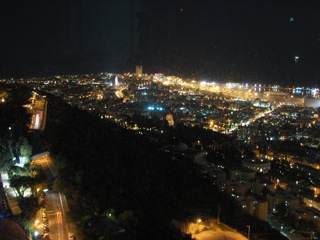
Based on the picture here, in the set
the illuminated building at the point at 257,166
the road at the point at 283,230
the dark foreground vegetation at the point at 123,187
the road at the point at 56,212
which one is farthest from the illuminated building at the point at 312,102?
the road at the point at 56,212

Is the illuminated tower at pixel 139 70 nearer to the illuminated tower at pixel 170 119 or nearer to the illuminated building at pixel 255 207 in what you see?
the illuminated tower at pixel 170 119

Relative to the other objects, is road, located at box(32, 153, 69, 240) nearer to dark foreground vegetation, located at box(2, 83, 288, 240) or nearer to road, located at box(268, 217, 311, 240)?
dark foreground vegetation, located at box(2, 83, 288, 240)

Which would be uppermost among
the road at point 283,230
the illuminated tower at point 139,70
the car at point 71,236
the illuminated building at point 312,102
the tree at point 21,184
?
the illuminated tower at point 139,70

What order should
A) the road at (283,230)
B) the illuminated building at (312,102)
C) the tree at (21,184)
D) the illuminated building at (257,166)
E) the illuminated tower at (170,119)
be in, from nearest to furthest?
the tree at (21,184) < the road at (283,230) < the illuminated building at (257,166) < the illuminated tower at (170,119) < the illuminated building at (312,102)

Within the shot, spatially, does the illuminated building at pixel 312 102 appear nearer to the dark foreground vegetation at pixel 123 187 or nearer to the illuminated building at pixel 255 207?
the dark foreground vegetation at pixel 123 187

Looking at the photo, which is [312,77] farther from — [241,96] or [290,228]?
[290,228]

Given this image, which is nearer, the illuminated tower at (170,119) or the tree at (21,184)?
the tree at (21,184)

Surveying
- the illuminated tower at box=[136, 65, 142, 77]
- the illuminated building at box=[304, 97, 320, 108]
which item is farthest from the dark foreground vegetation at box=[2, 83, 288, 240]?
the illuminated tower at box=[136, 65, 142, 77]

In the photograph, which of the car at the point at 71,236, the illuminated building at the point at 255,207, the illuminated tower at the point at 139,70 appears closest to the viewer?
the car at the point at 71,236

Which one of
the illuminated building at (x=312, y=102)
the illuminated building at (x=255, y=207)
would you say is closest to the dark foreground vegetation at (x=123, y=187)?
the illuminated building at (x=255, y=207)

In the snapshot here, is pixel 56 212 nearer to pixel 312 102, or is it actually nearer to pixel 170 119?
pixel 170 119

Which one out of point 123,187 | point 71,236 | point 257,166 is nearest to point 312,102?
point 257,166

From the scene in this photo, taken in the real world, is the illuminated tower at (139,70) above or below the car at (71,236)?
above
